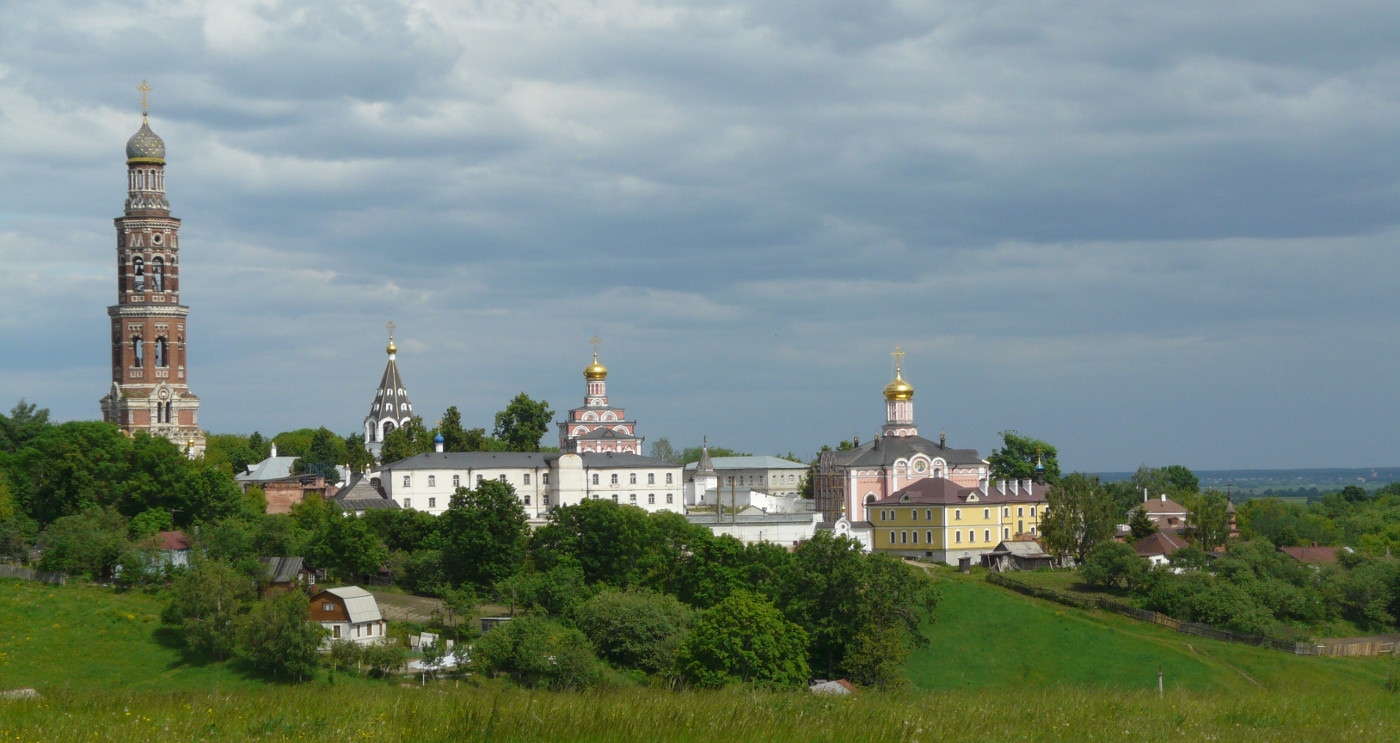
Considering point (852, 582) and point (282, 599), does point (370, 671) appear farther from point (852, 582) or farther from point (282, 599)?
point (852, 582)

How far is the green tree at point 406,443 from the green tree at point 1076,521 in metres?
38.0

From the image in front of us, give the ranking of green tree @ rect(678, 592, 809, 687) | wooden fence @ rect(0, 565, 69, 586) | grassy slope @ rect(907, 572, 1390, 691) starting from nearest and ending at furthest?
1. green tree @ rect(678, 592, 809, 687)
2. grassy slope @ rect(907, 572, 1390, 691)
3. wooden fence @ rect(0, 565, 69, 586)

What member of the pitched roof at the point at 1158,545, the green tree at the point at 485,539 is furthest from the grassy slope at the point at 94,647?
the pitched roof at the point at 1158,545

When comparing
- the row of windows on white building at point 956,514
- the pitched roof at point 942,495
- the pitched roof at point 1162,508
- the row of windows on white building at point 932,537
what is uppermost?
the pitched roof at point 942,495

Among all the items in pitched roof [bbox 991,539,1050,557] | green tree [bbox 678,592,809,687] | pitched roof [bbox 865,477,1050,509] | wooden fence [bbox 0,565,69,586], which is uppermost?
pitched roof [bbox 865,477,1050,509]

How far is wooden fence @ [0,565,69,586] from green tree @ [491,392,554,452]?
144 ft

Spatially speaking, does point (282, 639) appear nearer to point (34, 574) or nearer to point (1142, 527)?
point (34, 574)

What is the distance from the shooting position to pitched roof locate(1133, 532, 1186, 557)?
2608 inches

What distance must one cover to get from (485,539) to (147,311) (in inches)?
1412

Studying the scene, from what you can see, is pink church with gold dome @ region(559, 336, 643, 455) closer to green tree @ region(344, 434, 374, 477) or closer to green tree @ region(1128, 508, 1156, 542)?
green tree @ region(344, 434, 374, 477)

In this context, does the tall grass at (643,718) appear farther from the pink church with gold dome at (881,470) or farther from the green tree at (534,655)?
the pink church with gold dome at (881,470)

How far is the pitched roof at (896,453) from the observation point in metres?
75.9

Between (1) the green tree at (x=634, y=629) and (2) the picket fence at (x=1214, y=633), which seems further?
(2) the picket fence at (x=1214, y=633)

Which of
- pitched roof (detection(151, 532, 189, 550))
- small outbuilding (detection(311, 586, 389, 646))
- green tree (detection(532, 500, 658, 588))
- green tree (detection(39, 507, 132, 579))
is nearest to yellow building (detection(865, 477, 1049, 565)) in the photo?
green tree (detection(532, 500, 658, 588))
